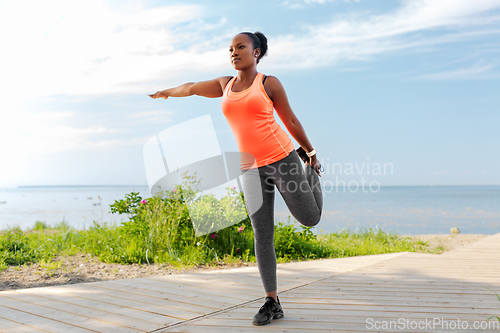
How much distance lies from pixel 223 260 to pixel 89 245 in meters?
1.99

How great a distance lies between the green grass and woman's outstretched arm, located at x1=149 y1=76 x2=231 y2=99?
2316mm

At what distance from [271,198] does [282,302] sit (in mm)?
925

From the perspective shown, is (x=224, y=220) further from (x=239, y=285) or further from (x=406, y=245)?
(x=406, y=245)

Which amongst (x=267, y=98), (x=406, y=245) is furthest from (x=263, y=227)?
(x=406, y=245)

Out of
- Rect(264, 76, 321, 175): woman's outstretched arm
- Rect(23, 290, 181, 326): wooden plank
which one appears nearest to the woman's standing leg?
Answer: Rect(264, 76, 321, 175): woman's outstretched arm

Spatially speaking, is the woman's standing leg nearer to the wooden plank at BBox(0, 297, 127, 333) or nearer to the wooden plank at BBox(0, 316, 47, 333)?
the wooden plank at BBox(0, 297, 127, 333)

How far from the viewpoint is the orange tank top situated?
2.05m

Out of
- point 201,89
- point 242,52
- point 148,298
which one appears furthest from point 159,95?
point 148,298

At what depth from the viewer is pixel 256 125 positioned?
2066 millimetres

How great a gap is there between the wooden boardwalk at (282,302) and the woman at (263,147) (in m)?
0.36

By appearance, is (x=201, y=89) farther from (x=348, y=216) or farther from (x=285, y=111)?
(x=348, y=216)

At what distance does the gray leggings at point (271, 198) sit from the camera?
214 centimetres

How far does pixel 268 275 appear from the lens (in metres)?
2.24

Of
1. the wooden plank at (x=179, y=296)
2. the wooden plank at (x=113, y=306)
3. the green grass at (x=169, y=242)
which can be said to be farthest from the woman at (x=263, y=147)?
the green grass at (x=169, y=242)
